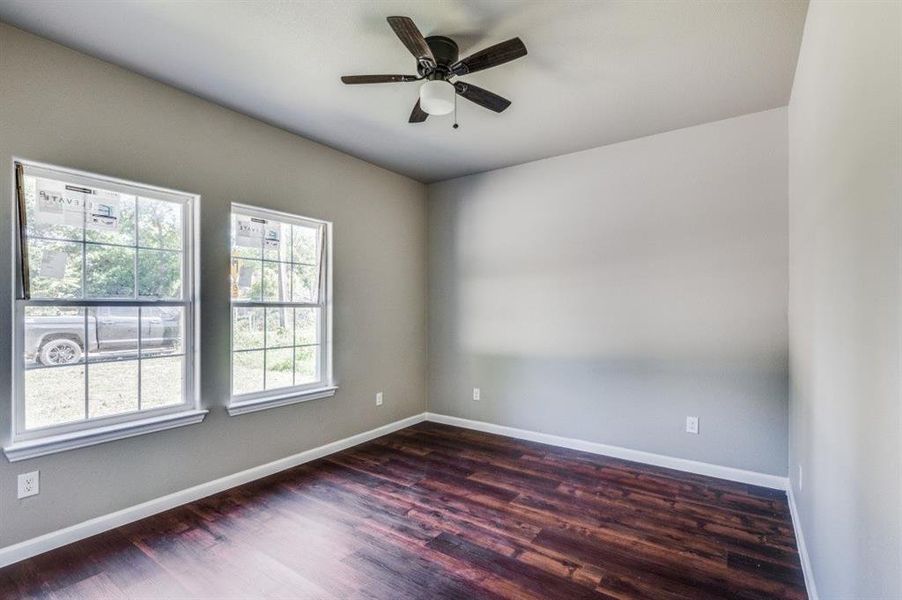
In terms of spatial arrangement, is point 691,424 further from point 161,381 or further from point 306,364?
point 161,381

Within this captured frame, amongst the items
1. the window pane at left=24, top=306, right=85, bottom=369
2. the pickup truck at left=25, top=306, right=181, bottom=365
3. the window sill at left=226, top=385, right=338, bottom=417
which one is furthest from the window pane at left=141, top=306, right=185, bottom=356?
the window sill at left=226, top=385, right=338, bottom=417

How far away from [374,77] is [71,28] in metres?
1.55

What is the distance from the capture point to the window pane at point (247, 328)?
3.08 meters

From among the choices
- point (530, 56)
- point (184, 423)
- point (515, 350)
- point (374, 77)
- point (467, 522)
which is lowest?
point (467, 522)

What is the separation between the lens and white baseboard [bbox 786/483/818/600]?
1.87 meters

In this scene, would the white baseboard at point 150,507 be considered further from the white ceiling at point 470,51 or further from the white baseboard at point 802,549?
the white baseboard at point 802,549

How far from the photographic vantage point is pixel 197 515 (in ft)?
8.50

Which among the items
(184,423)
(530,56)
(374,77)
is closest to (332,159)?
(374,77)

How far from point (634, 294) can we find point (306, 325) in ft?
9.24

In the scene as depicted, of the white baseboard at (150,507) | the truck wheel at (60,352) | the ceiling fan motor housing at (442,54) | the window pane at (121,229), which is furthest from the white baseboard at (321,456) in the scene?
the ceiling fan motor housing at (442,54)

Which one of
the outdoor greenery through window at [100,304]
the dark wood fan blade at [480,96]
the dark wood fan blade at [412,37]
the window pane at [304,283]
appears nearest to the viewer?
the dark wood fan blade at [412,37]

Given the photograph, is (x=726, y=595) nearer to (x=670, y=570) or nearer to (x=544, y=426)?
(x=670, y=570)

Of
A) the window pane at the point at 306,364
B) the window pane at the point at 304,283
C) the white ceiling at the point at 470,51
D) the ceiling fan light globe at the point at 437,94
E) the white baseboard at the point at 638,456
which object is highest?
the white ceiling at the point at 470,51

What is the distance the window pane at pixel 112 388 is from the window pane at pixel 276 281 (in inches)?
39.1
